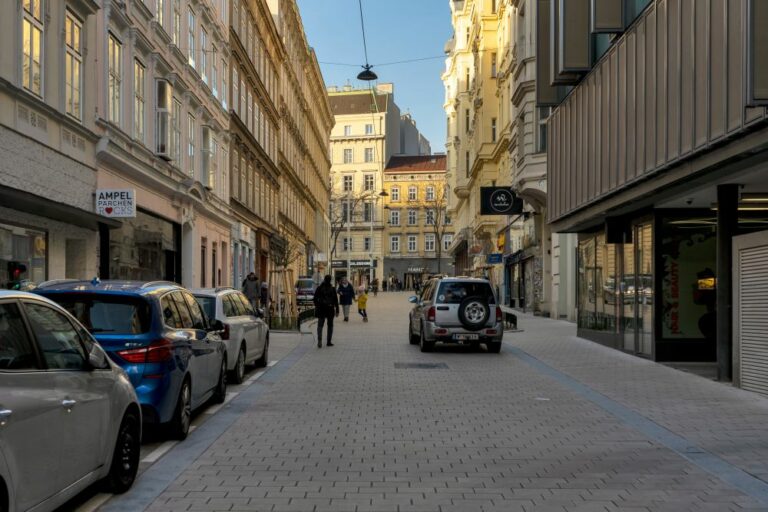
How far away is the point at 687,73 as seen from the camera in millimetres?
12852

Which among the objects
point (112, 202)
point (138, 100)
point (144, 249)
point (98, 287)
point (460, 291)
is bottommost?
point (460, 291)

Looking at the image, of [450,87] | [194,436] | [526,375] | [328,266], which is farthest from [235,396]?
[450,87]

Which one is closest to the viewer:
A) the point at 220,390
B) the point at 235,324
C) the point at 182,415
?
the point at 182,415

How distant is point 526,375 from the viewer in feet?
47.5

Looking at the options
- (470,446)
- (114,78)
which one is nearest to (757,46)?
(470,446)

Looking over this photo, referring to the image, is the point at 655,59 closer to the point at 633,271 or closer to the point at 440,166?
the point at 633,271

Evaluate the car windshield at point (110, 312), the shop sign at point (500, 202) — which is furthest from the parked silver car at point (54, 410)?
the shop sign at point (500, 202)

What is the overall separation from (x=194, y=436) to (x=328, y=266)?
6696 centimetres

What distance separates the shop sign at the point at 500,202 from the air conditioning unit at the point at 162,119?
56.3 ft

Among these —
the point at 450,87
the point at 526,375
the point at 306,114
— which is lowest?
the point at 526,375

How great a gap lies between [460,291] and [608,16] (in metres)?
6.56

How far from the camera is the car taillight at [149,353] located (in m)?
7.63

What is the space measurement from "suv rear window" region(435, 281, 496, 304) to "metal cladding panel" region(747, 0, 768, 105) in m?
9.50

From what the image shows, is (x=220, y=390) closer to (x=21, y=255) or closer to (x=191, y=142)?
(x=21, y=255)
